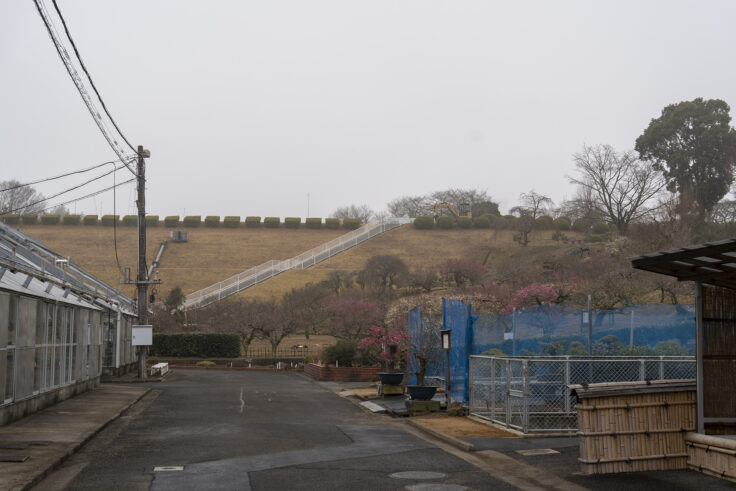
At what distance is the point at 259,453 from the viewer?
11.7 metres

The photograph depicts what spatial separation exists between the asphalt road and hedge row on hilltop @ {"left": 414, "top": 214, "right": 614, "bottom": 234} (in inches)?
2103

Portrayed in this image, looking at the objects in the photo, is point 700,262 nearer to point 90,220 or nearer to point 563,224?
point 563,224

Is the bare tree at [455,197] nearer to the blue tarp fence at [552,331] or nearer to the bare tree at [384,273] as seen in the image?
the bare tree at [384,273]

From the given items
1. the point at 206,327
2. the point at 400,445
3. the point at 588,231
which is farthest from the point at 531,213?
the point at 400,445

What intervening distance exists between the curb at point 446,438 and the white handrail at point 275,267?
138 ft

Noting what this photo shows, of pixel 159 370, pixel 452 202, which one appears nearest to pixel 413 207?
pixel 452 202

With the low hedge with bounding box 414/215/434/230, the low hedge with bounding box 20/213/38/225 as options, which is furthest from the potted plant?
the low hedge with bounding box 20/213/38/225

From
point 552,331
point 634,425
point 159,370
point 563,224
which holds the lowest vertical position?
point 159,370

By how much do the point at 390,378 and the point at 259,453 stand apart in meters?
10.4

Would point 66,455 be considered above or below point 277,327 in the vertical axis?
below

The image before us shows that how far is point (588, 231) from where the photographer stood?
220 ft

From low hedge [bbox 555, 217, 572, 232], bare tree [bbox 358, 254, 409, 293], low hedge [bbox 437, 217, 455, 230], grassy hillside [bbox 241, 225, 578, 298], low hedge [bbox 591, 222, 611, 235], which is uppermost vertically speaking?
low hedge [bbox 437, 217, 455, 230]

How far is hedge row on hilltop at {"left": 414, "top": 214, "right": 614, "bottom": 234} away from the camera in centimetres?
7712

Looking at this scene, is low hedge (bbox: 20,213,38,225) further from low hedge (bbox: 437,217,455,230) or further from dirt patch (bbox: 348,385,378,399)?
dirt patch (bbox: 348,385,378,399)
